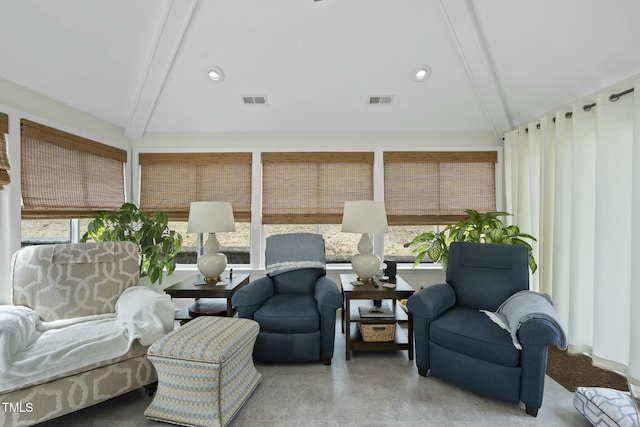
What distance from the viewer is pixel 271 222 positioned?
385 centimetres

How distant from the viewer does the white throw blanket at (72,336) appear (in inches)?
64.6

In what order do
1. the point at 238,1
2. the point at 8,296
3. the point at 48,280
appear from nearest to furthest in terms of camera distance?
the point at 48,280 → the point at 8,296 → the point at 238,1

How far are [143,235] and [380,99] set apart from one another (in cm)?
291

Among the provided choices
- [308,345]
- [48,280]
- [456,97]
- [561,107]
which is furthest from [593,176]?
[48,280]

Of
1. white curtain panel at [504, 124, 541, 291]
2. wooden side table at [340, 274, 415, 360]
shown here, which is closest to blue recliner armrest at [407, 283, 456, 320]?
wooden side table at [340, 274, 415, 360]

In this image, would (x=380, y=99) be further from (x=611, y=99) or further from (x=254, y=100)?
(x=611, y=99)

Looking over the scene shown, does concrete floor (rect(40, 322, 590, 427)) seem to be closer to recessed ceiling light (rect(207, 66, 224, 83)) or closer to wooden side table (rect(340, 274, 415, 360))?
wooden side table (rect(340, 274, 415, 360))

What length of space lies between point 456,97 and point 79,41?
11.7 ft

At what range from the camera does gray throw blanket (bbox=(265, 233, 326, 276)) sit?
9.84 feet

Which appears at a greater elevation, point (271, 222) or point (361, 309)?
point (271, 222)

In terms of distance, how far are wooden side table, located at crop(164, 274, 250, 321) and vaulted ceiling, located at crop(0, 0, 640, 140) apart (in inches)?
74.2

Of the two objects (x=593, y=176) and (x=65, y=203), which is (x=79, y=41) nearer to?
(x=65, y=203)

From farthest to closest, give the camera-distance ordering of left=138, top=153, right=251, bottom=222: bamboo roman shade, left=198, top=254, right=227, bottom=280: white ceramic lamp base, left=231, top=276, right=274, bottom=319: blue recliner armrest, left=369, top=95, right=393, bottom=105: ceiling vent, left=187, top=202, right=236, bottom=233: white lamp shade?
left=138, top=153, right=251, bottom=222: bamboo roman shade < left=369, top=95, right=393, bottom=105: ceiling vent < left=198, top=254, right=227, bottom=280: white ceramic lamp base < left=187, top=202, right=236, bottom=233: white lamp shade < left=231, top=276, right=274, bottom=319: blue recliner armrest

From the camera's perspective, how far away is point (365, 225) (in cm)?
276
